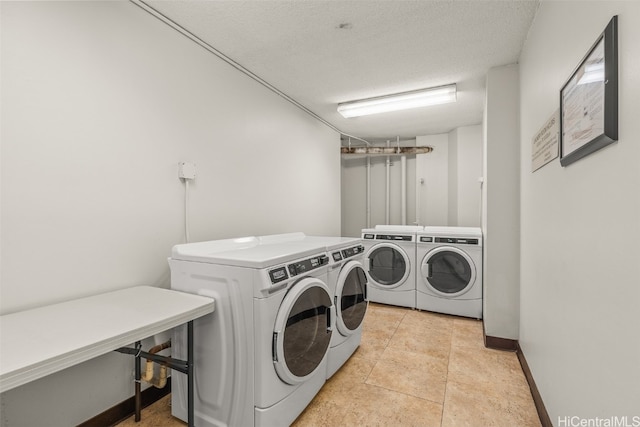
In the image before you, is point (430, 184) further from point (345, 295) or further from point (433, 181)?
point (345, 295)

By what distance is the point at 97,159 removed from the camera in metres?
1.60

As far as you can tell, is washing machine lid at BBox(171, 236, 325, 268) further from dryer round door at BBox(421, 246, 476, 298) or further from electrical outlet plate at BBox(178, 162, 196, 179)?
dryer round door at BBox(421, 246, 476, 298)

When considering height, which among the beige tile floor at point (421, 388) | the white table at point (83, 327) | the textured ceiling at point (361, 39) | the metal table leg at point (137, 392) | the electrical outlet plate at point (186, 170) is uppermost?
the textured ceiling at point (361, 39)

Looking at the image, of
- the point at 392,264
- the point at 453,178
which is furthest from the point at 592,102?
the point at 453,178

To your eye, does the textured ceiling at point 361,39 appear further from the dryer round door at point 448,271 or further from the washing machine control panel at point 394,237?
the dryer round door at point 448,271

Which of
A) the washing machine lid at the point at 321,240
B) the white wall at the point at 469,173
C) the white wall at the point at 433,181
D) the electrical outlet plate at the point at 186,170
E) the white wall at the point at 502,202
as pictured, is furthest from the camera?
the white wall at the point at 433,181

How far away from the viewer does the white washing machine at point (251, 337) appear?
4.66 feet

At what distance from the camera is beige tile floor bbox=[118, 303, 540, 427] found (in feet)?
5.54

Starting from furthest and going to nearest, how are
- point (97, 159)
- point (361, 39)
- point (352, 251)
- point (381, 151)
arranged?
point (381, 151) < point (352, 251) < point (361, 39) < point (97, 159)

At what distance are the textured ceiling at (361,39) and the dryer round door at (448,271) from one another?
179cm

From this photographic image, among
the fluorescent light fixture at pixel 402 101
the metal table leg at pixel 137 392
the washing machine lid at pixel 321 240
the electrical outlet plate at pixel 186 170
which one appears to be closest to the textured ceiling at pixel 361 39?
the fluorescent light fixture at pixel 402 101

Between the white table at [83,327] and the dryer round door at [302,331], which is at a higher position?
the white table at [83,327]

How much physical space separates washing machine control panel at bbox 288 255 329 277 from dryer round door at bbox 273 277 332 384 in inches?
2.5

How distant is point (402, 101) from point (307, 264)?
2342 mm
